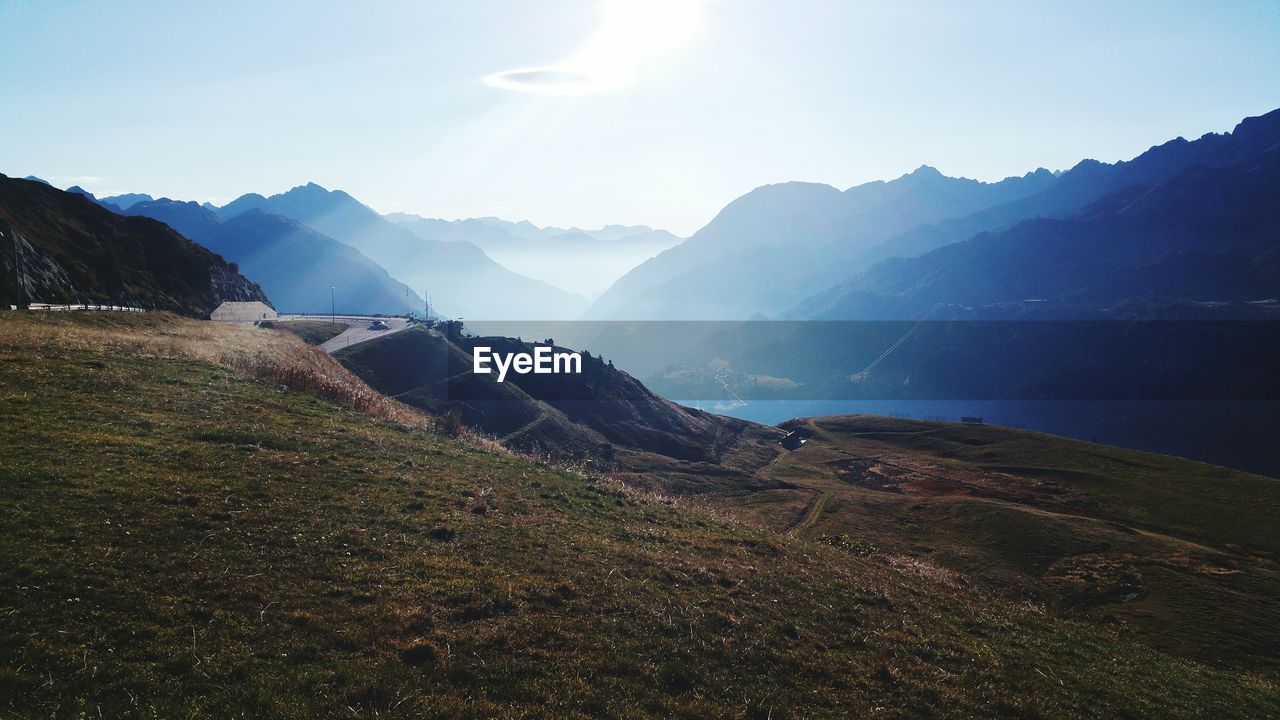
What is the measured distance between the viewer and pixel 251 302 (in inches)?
5428

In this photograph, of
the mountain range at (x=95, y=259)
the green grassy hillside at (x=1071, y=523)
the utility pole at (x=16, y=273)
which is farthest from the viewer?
the mountain range at (x=95, y=259)

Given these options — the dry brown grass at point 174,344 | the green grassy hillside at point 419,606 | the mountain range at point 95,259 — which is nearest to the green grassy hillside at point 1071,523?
the green grassy hillside at point 419,606

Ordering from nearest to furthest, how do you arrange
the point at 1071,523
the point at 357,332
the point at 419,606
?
1. the point at 419,606
2. the point at 1071,523
3. the point at 357,332

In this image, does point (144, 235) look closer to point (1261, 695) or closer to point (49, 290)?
point (49, 290)

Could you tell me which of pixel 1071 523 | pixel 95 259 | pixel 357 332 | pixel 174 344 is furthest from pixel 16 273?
pixel 1071 523

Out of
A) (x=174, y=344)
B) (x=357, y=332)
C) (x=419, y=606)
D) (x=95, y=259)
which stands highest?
(x=95, y=259)

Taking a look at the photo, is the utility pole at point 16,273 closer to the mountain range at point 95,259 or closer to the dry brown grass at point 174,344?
the mountain range at point 95,259

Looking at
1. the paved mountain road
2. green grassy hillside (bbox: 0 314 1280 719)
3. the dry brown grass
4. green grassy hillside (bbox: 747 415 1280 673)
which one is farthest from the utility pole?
green grassy hillside (bbox: 747 415 1280 673)

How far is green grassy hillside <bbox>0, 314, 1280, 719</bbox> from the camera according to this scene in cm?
1208

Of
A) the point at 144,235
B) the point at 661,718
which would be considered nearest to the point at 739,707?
the point at 661,718

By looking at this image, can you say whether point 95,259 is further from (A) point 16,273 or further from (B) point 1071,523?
(B) point 1071,523

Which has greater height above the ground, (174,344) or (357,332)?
(357,332)

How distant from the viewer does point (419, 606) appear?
15.7 m

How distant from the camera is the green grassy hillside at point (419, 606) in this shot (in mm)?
12078
